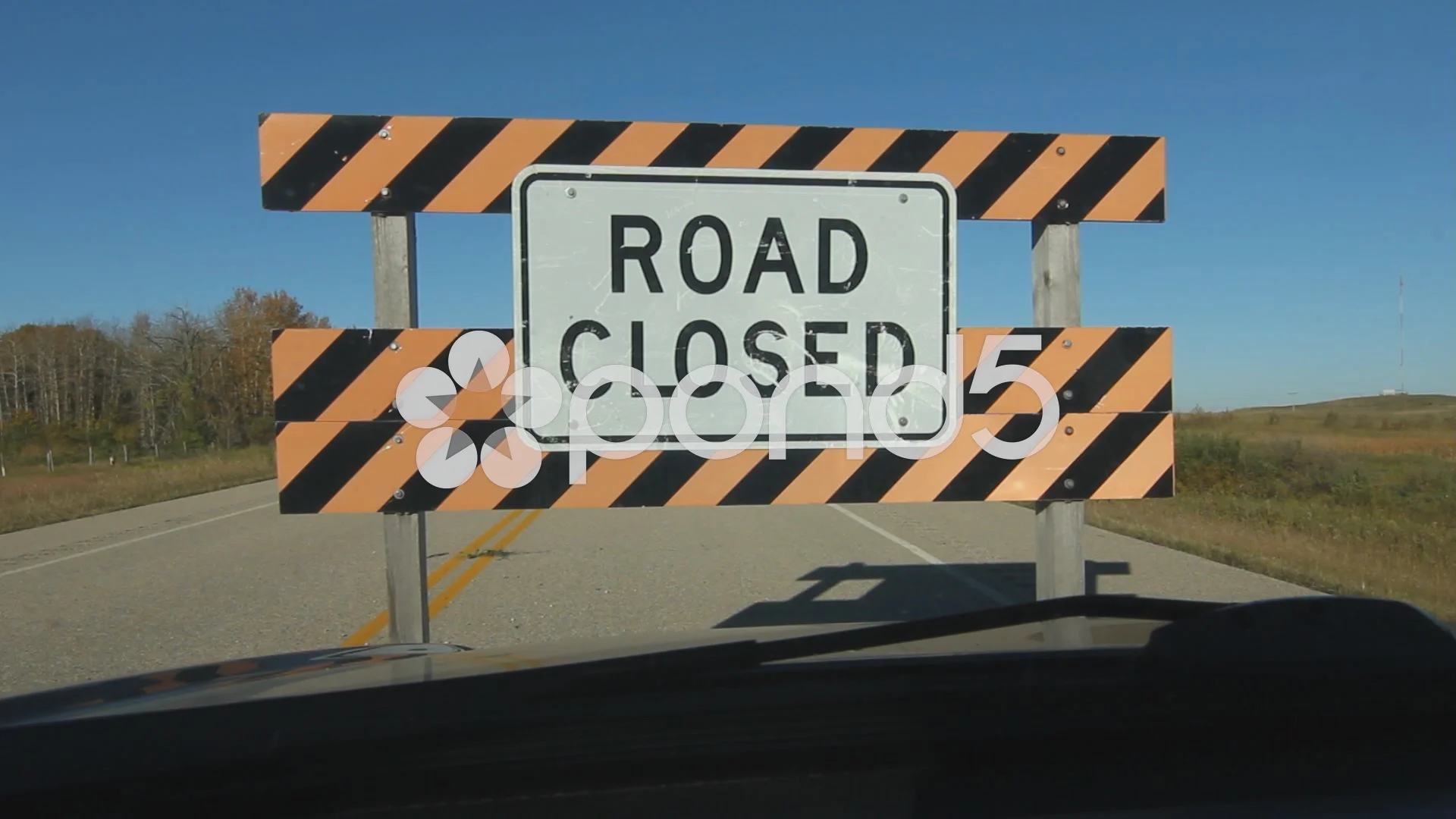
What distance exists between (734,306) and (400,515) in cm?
116

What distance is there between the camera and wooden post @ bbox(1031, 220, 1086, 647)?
3.27 metres

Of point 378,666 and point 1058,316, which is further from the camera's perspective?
point 1058,316

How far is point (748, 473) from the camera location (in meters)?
3.11

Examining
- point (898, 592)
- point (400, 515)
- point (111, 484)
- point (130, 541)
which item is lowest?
point (111, 484)

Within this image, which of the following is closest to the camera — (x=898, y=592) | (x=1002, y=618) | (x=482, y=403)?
(x=1002, y=618)

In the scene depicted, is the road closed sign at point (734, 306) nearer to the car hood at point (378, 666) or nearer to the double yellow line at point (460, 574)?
the car hood at point (378, 666)

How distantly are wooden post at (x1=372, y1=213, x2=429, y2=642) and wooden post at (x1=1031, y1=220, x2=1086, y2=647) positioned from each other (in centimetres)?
190

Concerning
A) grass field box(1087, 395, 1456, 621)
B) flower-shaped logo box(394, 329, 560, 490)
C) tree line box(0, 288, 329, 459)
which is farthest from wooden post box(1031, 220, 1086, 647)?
tree line box(0, 288, 329, 459)

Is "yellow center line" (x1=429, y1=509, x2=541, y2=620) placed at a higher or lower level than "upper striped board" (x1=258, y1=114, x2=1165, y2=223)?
lower

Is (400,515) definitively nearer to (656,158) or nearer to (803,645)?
(656,158)

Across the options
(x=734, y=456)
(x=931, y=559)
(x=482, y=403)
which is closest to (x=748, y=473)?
(x=734, y=456)

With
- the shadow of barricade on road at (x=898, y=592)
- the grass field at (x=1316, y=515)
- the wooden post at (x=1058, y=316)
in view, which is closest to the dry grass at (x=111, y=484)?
the shadow of barricade on road at (x=898, y=592)

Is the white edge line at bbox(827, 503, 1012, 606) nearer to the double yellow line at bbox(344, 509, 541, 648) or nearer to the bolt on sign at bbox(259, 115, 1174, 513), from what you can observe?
the bolt on sign at bbox(259, 115, 1174, 513)

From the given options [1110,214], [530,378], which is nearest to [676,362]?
[530,378]
